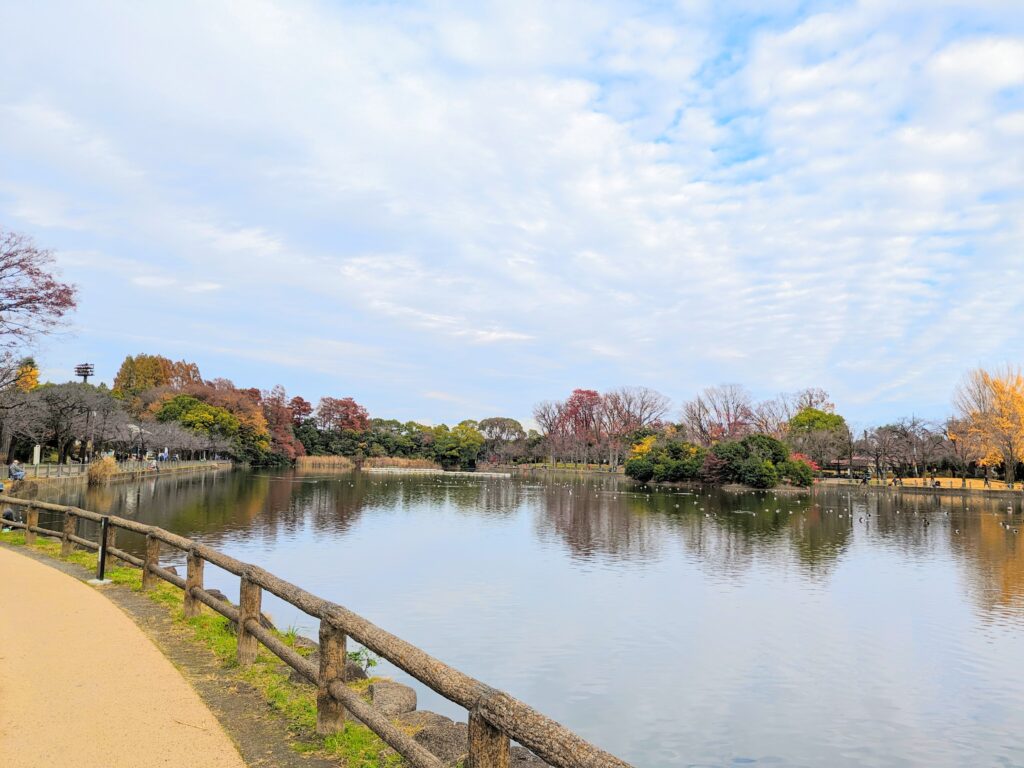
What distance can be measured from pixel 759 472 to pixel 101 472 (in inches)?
1638

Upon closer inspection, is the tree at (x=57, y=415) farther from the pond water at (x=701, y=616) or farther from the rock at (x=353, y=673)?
the rock at (x=353, y=673)

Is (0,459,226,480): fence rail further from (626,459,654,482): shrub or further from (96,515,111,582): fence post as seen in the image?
(626,459,654,482): shrub

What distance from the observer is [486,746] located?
3162 mm

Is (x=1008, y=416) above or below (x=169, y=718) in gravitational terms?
above

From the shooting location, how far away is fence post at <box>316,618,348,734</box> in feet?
14.5

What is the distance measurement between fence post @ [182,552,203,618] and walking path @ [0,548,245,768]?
61cm

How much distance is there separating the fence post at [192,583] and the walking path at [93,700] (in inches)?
24.1

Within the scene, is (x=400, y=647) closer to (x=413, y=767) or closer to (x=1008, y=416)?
(x=413, y=767)

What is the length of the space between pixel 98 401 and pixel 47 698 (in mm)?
43730

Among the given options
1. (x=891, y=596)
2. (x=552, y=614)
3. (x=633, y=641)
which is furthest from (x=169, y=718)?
(x=891, y=596)

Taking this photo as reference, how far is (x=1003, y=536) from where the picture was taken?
2380cm

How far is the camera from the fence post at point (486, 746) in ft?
10.3

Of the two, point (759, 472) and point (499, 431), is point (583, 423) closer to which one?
point (499, 431)

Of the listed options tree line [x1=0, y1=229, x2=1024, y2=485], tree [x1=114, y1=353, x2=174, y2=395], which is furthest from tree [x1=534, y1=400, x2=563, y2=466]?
tree [x1=114, y1=353, x2=174, y2=395]
